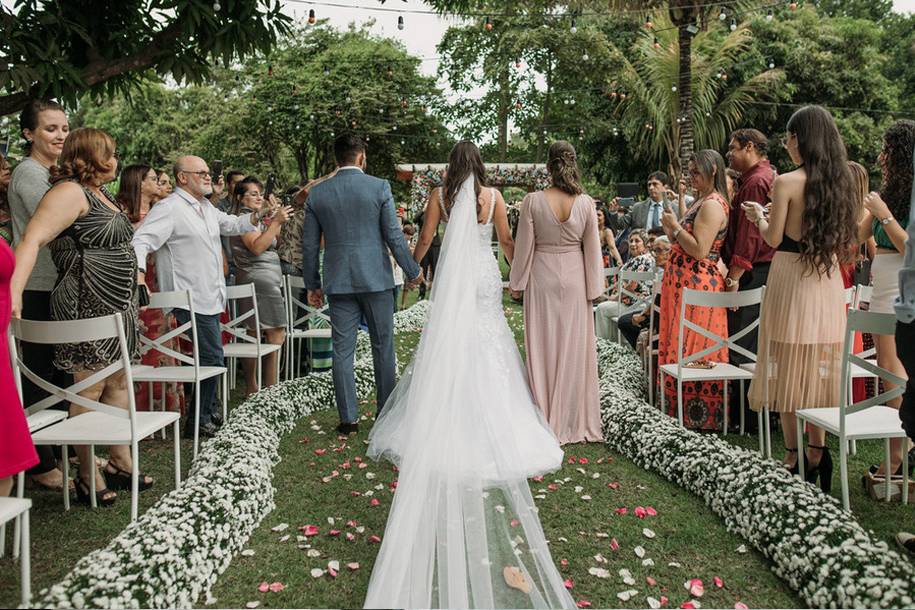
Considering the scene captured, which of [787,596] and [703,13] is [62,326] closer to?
[787,596]

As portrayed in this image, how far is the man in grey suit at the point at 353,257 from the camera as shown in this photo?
18.2 ft

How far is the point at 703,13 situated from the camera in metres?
14.0

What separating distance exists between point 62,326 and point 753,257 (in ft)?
15.0

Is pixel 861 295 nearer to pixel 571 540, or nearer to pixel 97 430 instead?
pixel 571 540

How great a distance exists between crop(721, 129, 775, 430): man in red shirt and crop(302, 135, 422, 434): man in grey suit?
236cm

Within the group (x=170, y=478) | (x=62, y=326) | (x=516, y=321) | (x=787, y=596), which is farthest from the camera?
(x=516, y=321)

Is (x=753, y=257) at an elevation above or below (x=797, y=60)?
below

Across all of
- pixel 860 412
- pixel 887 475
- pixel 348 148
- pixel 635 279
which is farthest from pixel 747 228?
pixel 348 148

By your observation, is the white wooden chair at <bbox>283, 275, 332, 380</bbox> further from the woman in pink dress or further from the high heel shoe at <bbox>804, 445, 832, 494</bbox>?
the high heel shoe at <bbox>804, 445, 832, 494</bbox>

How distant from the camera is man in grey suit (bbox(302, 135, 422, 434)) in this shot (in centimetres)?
555

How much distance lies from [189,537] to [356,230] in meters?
2.85

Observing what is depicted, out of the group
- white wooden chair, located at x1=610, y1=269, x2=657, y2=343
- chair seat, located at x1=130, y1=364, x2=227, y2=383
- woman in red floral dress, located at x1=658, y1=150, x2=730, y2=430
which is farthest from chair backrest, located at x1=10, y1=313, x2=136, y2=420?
white wooden chair, located at x1=610, y1=269, x2=657, y2=343

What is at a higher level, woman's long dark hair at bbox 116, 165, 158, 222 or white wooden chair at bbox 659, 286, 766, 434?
woman's long dark hair at bbox 116, 165, 158, 222

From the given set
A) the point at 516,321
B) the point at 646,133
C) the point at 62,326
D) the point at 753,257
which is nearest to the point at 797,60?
the point at 646,133
